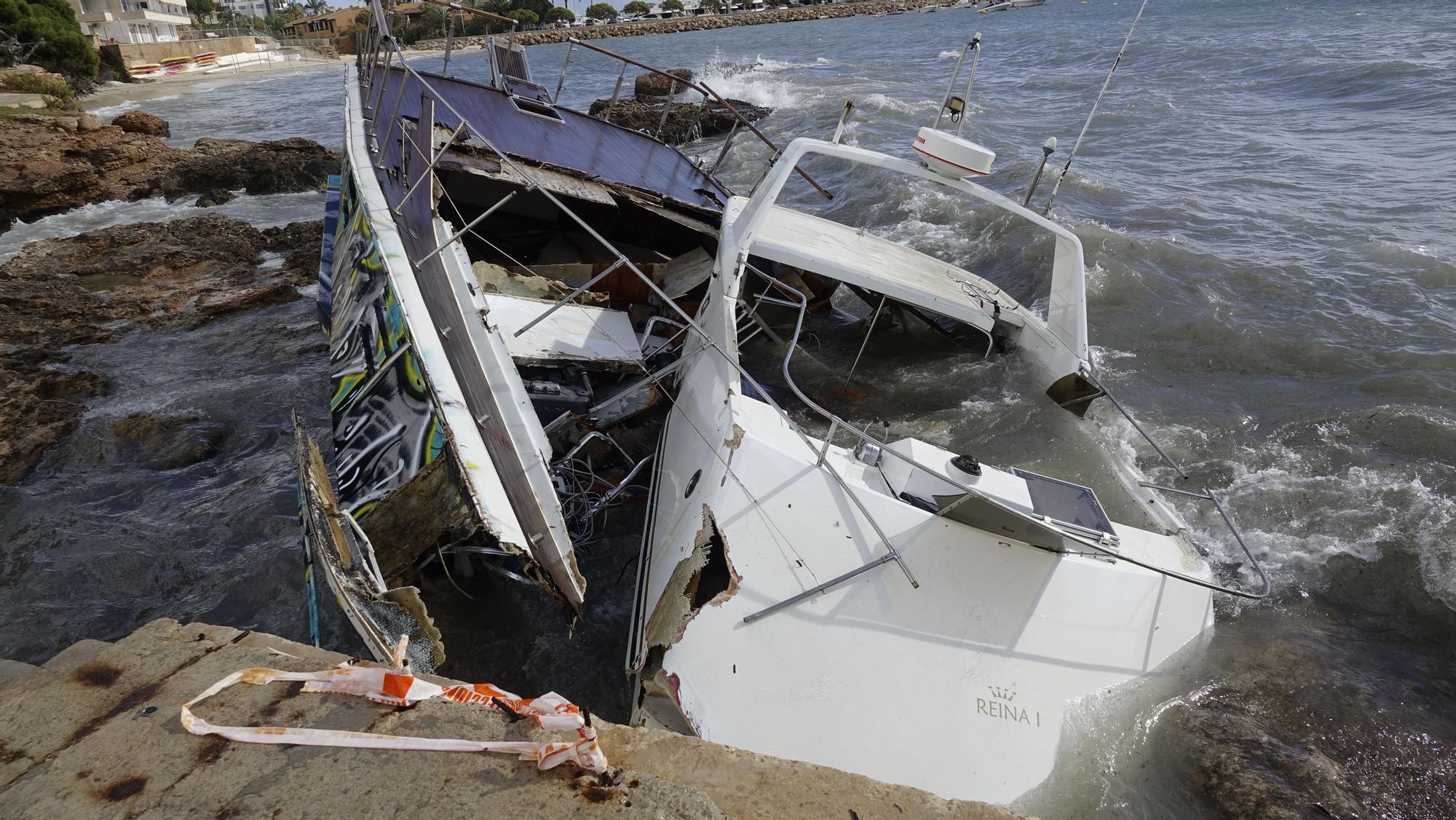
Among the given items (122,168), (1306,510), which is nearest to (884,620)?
(1306,510)

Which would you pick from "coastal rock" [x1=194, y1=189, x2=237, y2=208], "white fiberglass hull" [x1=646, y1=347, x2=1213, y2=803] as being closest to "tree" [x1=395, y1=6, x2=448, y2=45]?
"coastal rock" [x1=194, y1=189, x2=237, y2=208]

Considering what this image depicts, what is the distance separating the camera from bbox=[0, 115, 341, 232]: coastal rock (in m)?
12.3

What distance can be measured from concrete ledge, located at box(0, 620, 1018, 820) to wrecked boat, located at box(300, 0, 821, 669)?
25.0 inches

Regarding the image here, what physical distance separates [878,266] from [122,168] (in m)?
15.5

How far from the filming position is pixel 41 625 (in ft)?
15.1

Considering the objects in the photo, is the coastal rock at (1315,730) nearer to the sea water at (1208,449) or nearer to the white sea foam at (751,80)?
the sea water at (1208,449)

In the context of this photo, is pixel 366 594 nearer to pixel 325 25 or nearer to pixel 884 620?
pixel 884 620

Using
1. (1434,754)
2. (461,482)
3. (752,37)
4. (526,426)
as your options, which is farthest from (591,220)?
(752,37)

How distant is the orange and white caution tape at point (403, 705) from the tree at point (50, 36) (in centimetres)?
3348

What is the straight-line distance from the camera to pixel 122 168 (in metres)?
14.2

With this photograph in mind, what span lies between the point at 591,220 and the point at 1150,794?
260 inches

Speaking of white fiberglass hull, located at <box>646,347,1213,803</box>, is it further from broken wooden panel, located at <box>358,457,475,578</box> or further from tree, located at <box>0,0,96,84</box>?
tree, located at <box>0,0,96,84</box>

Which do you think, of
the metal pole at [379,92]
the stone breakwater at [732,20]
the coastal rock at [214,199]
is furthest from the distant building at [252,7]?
the metal pole at [379,92]

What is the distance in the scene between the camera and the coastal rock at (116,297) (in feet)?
20.6
